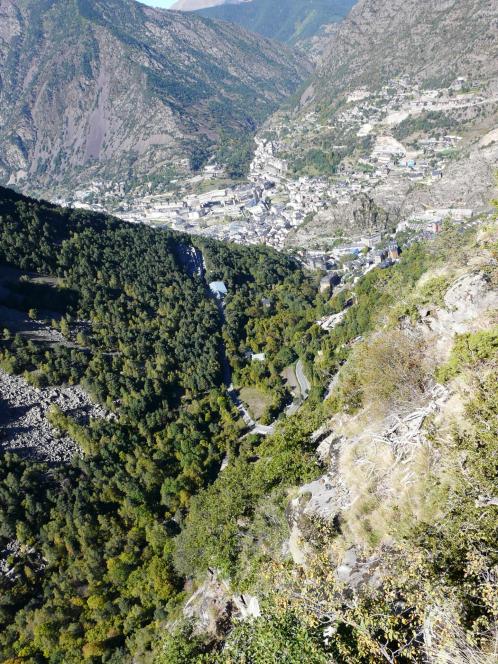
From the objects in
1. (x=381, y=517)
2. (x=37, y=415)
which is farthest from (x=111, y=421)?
(x=381, y=517)

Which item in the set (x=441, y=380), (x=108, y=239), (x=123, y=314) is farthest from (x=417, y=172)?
(x=441, y=380)

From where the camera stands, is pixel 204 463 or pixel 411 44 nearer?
pixel 204 463

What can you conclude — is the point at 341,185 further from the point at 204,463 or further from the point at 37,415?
the point at 37,415

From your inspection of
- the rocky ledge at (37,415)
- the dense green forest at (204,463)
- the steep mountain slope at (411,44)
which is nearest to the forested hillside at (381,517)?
the dense green forest at (204,463)

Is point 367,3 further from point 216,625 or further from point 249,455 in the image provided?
point 216,625

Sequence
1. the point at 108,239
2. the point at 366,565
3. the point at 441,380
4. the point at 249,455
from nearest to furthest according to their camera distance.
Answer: the point at 366,565 < the point at 441,380 < the point at 249,455 < the point at 108,239

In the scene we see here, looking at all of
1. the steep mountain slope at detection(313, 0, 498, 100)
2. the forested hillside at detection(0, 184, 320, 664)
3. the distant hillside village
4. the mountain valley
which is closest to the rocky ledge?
the mountain valley
